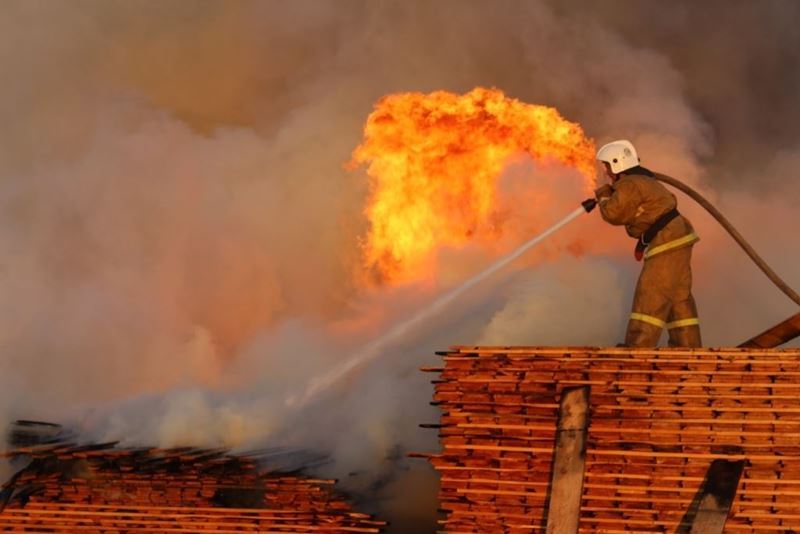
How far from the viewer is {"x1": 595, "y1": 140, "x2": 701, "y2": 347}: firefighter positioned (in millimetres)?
10383

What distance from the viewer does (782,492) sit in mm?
8398

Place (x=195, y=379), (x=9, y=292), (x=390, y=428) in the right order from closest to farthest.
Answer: (x=390, y=428) < (x=195, y=379) < (x=9, y=292)

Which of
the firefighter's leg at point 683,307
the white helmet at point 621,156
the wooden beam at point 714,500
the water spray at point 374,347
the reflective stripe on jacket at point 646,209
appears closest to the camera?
the wooden beam at point 714,500

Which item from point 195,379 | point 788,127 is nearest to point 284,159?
point 195,379

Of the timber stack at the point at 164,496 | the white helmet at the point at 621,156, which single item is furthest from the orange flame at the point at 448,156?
the timber stack at the point at 164,496

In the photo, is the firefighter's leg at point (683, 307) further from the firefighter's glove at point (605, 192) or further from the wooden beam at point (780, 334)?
the firefighter's glove at point (605, 192)

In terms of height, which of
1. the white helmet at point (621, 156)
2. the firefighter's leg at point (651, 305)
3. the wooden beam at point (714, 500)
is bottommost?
the wooden beam at point (714, 500)

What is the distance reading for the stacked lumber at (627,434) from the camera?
8.46 metres

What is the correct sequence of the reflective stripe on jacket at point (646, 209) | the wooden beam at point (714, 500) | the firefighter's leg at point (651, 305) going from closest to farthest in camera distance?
the wooden beam at point (714, 500) → the firefighter's leg at point (651, 305) → the reflective stripe on jacket at point (646, 209)

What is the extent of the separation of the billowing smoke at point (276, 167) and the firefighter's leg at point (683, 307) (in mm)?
3128

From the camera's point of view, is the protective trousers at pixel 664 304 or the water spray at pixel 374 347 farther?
the water spray at pixel 374 347

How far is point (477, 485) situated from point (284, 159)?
Answer: 11724mm

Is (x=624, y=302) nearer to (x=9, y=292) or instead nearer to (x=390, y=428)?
(x=390, y=428)

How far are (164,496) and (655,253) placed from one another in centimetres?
562
